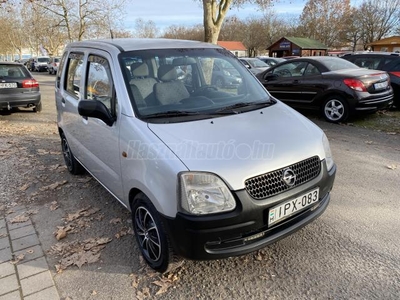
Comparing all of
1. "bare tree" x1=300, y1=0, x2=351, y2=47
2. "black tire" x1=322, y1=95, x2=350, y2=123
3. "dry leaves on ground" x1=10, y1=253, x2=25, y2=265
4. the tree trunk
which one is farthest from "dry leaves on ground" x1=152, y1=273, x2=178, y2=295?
"bare tree" x1=300, y1=0, x2=351, y2=47

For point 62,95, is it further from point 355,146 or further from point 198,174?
point 355,146

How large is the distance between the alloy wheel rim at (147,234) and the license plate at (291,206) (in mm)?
915

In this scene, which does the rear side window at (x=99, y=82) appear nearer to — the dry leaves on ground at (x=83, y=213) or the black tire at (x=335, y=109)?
the dry leaves on ground at (x=83, y=213)

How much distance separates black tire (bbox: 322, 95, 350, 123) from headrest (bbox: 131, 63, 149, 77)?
576 cm

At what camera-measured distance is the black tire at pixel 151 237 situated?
2492mm

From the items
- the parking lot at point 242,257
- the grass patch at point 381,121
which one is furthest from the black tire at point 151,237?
the grass patch at point 381,121

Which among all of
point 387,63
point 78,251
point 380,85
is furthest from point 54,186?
point 387,63

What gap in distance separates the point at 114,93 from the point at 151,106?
1.36ft

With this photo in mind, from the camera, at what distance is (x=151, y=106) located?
2.92m

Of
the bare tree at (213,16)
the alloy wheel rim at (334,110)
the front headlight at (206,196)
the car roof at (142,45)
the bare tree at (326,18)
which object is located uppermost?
the bare tree at (326,18)

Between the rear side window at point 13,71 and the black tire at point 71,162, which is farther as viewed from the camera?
the rear side window at point 13,71

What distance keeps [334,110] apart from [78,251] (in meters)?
6.68

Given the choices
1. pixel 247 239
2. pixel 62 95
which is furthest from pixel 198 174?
pixel 62 95

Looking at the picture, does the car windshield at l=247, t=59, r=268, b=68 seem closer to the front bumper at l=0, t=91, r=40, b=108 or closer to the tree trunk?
the tree trunk
